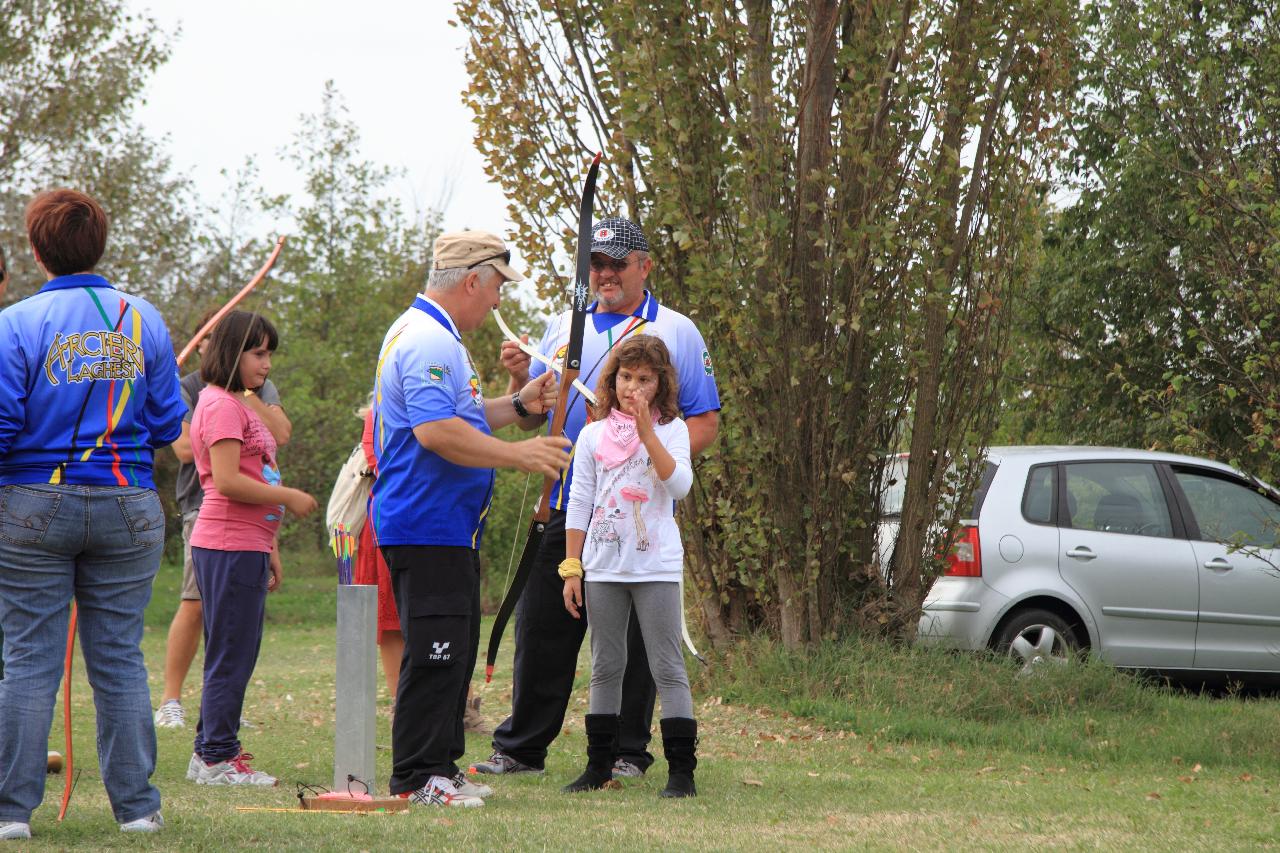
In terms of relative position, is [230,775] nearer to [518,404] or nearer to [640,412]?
[518,404]

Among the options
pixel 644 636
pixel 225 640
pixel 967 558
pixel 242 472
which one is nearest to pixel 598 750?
pixel 644 636

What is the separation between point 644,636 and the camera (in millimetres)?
5430

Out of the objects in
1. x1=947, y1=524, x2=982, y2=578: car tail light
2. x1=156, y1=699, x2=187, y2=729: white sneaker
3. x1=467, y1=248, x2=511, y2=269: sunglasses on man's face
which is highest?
x1=467, y1=248, x2=511, y2=269: sunglasses on man's face

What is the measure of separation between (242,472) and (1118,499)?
5754 mm

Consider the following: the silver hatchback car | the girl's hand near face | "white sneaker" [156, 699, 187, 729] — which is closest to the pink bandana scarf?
the girl's hand near face

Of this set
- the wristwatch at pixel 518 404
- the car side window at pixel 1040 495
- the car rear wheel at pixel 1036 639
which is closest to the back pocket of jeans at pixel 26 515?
the wristwatch at pixel 518 404

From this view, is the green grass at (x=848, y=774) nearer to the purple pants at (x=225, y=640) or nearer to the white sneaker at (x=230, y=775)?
the white sneaker at (x=230, y=775)

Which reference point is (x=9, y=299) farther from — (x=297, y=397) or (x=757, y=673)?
(x=757, y=673)

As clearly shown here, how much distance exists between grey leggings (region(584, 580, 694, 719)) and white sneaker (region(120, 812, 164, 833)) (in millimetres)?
1723

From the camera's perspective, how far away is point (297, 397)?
22.5 meters

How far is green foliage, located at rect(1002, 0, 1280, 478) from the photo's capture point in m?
7.65

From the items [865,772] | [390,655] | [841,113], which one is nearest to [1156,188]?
[841,113]

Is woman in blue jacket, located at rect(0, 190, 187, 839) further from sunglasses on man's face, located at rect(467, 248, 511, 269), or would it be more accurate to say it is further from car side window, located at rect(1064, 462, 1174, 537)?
car side window, located at rect(1064, 462, 1174, 537)

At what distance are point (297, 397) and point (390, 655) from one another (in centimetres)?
1654
